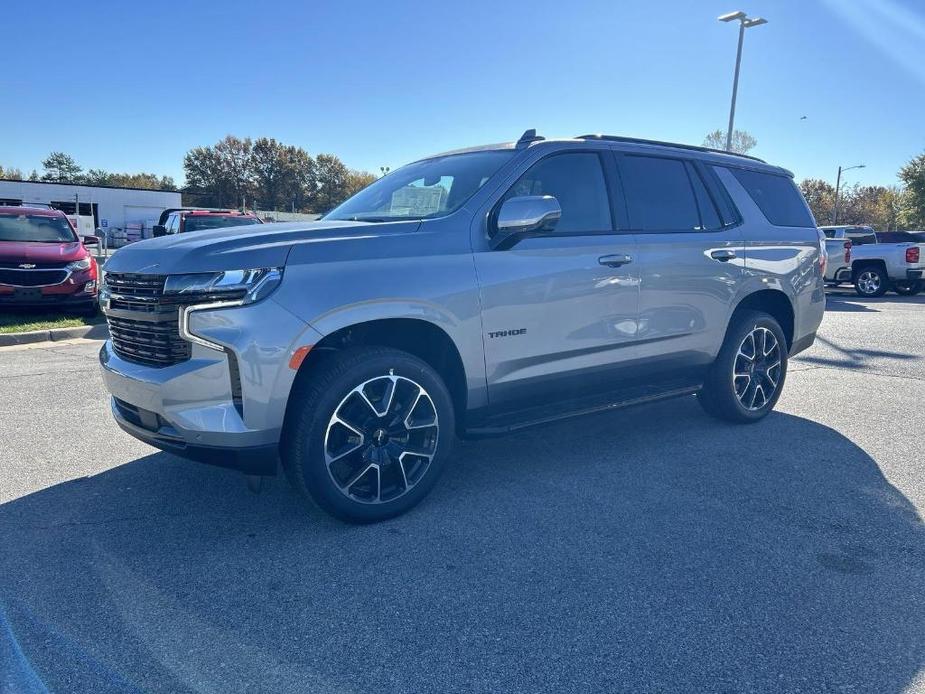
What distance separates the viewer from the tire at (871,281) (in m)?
18.0

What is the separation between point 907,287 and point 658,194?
1831 centimetres

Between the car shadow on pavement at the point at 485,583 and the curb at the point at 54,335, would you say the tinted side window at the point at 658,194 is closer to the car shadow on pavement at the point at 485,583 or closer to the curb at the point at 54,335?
the car shadow on pavement at the point at 485,583

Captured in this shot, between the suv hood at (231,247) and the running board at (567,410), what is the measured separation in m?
1.19

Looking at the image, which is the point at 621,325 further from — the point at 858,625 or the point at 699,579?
the point at 858,625

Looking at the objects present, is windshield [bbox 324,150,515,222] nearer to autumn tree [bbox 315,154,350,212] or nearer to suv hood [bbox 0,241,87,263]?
suv hood [bbox 0,241,87,263]

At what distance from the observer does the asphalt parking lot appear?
2.31m

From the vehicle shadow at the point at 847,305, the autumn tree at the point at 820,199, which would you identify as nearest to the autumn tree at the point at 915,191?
the autumn tree at the point at 820,199

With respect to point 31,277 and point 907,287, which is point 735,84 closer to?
point 907,287

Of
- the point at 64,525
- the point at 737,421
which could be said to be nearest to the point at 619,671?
the point at 64,525

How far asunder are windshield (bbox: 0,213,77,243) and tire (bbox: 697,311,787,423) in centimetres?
1037

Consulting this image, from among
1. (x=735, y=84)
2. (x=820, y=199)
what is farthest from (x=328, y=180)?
(x=735, y=84)

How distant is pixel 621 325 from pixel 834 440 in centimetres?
206

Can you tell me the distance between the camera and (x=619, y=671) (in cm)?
230

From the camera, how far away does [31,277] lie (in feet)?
31.8
